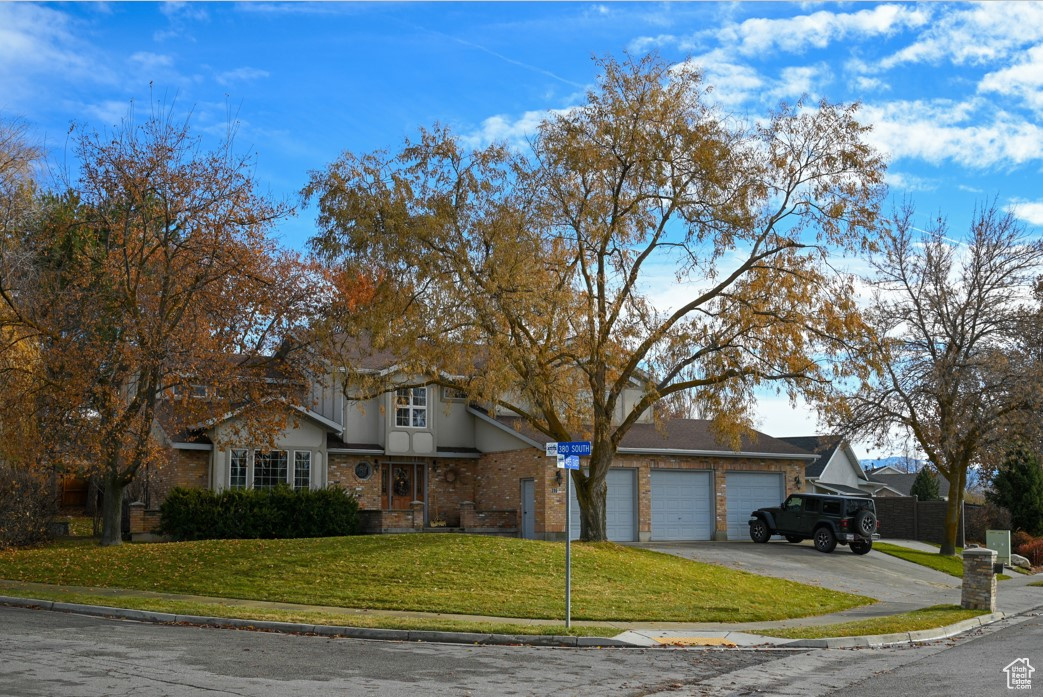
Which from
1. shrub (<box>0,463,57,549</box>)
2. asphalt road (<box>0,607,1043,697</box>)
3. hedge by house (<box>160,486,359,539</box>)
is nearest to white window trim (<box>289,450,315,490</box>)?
hedge by house (<box>160,486,359,539</box>)

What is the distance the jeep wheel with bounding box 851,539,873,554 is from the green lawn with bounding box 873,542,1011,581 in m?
1.45

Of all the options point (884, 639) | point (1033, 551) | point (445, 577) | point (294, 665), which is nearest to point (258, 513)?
point (445, 577)

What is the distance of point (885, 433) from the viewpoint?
33.7 metres

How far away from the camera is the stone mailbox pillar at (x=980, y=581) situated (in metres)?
20.0

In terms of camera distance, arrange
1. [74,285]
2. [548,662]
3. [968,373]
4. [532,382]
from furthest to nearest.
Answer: [968,373] → [74,285] → [532,382] → [548,662]

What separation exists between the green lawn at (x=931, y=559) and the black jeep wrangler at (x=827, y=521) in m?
1.49

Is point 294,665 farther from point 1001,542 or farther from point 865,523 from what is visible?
point 1001,542

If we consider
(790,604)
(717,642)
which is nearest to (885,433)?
(790,604)

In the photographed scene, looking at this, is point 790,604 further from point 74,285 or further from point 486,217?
point 74,285

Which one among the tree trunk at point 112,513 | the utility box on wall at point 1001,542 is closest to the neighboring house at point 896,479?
the utility box on wall at point 1001,542

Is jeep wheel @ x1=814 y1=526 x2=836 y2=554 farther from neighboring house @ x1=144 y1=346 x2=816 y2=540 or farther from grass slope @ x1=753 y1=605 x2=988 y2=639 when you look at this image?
grass slope @ x1=753 y1=605 x2=988 y2=639

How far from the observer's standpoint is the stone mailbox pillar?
65.5 ft

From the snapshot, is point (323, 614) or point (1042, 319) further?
point (1042, 319)

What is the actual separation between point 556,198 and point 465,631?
12635mm
